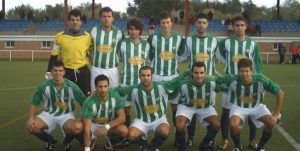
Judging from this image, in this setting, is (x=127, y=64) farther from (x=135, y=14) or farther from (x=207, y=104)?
(x=135, y=14)

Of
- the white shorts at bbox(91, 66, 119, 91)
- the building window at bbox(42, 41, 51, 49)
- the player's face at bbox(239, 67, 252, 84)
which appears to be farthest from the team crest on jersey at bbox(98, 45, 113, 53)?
the building window at bbox(42, 41, 51, 49)

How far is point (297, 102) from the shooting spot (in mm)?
11367

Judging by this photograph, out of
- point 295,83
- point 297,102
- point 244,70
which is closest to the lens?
point 244,70

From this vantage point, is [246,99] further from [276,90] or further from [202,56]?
[202,56]

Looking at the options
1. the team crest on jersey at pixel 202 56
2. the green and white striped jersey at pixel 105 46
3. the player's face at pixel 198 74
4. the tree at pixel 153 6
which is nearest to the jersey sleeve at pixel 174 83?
the player's face at pixel 198 74

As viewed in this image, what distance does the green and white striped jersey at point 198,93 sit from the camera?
6.64m

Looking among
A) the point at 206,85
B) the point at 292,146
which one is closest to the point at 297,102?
the point at 292,146

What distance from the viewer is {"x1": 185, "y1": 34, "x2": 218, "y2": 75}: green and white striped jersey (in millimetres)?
7043

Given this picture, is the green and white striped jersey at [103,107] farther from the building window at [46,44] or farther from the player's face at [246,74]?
the building window at [46,44]

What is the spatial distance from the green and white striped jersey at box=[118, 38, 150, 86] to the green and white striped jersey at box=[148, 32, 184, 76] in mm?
142

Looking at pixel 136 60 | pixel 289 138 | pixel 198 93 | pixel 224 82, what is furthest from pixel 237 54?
pixel 289 138

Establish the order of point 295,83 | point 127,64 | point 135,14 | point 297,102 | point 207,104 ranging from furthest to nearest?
point 135,14, point 295,83, point 297,102, point 127,64, point 207,104

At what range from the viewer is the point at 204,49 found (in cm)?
705

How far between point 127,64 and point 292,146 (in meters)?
2.57
